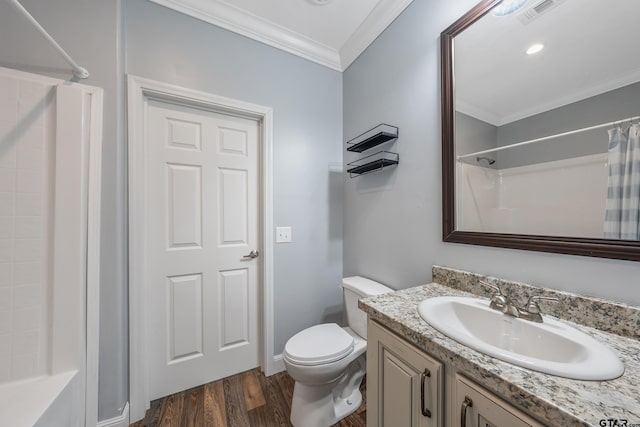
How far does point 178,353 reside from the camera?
4.85 ft

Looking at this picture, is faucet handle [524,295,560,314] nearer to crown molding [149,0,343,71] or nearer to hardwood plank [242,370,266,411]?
hardwood plank [242,370,266,411]

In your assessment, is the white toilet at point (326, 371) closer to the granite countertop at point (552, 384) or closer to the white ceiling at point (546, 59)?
the granite countertop at point (552, 384)

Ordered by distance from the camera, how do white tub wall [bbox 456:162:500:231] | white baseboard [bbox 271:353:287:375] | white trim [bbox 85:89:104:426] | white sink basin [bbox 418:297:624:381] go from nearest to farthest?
white sink basin [bbox 418:297:624:381]
white tub wall [bbox 456:162:500:231]
white trim [bbox 85:89:104:426]
white baseboard [bbox 271:353:287:375]

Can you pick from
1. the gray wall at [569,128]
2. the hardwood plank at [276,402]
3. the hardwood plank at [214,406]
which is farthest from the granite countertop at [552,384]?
the hardwood plank at [214,406]

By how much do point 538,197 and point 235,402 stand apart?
1.90 metres

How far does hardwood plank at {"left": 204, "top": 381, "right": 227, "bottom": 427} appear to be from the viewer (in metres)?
1.27

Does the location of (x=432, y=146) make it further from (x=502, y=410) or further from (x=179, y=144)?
(x=179, y=144)

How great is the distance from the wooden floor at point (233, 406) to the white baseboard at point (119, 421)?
8 centimetres

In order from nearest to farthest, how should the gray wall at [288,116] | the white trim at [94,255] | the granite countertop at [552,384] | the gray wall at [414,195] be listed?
the granite countertop at [552,384]
the gray wall at [414,195]
the white trim at [94,255]
the gray wall at [288,116]

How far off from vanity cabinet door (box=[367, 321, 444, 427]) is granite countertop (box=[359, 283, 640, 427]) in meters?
0.05

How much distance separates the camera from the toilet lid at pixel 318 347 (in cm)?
116

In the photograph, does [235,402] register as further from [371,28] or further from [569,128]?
[371,28]

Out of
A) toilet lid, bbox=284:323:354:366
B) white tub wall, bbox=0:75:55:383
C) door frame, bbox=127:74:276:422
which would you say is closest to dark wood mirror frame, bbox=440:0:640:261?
toilet lid, bbox=284:323:354:366

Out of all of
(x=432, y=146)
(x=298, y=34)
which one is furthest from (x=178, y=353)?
(x=298, y=34)
